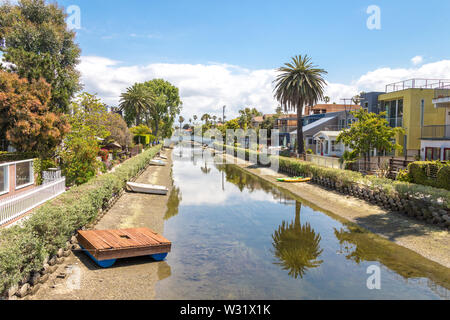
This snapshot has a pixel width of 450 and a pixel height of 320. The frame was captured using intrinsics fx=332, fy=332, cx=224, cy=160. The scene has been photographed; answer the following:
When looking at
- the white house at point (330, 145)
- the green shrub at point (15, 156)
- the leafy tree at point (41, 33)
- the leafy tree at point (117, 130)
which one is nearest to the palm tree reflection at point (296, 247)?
the green shrub at point (15, 156)

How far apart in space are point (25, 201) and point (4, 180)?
201cm

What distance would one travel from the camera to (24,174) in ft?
57.8

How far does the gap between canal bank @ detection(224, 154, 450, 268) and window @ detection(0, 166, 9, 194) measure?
19.0m

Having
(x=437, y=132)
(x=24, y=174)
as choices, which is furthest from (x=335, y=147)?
(x=24, y=174)

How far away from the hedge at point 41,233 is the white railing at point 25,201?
48.4 inches

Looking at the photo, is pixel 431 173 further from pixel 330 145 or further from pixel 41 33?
pixel 41 33

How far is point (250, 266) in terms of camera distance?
1408 cm

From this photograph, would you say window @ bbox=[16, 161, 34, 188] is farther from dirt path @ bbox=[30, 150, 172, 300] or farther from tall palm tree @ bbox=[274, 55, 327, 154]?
tall palm tree @ bbox=[274, 55, 327, 154]

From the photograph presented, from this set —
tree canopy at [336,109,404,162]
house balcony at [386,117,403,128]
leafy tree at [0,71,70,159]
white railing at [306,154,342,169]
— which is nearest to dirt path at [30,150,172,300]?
leafy tree at [0,71,70,159]

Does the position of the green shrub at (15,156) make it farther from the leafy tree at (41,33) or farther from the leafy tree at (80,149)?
the leafy tree at (41,33)

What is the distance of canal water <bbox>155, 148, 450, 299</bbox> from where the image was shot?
465 inches
